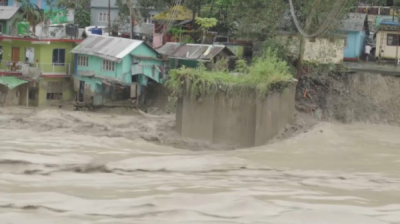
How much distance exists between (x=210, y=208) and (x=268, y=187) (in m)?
2.39

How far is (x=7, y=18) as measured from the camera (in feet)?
113

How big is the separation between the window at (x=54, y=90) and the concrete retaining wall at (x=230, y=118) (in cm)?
1390

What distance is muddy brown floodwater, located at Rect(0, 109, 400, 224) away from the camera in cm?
1005

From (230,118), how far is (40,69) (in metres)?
14.8

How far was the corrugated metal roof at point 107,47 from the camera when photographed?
31639 millimetres

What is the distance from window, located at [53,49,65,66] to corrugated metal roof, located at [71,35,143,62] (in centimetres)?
112

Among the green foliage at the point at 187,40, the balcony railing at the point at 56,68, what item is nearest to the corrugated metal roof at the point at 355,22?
the green foliage at the point at 187,40

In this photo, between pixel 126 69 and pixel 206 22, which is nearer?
pixel 126 69

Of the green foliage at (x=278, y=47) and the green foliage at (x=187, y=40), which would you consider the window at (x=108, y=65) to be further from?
the green foliage at (x=278, y=47)

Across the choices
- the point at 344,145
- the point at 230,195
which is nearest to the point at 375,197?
the point at 230,195

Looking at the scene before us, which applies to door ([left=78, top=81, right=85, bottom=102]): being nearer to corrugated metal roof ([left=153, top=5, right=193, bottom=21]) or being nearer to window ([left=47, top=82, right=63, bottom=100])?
window ([left=47, top=82, right=63, bottom=100])

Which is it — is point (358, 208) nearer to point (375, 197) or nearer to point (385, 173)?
point (375, 197)

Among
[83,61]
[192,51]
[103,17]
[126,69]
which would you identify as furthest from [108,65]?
[103,17]

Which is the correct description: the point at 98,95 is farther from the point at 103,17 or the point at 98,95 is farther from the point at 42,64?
the point at 103,17
